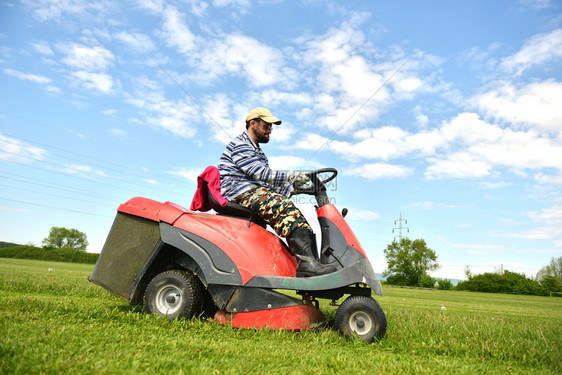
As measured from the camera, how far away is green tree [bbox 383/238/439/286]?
7044 centimetres

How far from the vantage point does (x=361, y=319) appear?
327cm

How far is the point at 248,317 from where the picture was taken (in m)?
3.35

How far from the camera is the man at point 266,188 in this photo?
3498 millimetres

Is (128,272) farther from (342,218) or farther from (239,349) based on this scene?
(342,218)

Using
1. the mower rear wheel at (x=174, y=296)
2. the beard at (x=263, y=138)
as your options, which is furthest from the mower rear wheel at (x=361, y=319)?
the beard at (x=263, y=138)

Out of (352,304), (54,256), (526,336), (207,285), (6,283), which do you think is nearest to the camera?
(352,304)

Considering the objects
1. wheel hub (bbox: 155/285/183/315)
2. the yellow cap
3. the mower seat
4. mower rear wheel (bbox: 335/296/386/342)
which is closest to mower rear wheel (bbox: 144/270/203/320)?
wheel hub (bbox: 155/285/183/315)

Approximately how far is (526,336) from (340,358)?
253 cm

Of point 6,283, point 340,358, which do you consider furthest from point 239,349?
point 6,283

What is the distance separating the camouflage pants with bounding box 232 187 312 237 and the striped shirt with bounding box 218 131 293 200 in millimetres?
135

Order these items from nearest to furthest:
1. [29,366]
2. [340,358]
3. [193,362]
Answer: [29,366], [193,362], [340,358]

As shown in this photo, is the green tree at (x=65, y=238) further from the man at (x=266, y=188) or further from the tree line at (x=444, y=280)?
the man at (x=266, y=188)

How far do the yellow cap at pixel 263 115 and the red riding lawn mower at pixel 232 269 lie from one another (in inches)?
32.4

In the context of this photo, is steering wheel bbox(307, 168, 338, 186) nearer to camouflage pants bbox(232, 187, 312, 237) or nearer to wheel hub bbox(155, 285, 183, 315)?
camouflage pants bbox(232, 187, 312, 237)
